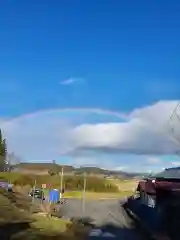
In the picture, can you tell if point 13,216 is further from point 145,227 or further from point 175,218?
point 175,218

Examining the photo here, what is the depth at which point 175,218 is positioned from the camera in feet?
48.2

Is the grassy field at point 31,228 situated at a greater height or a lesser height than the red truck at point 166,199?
lesser

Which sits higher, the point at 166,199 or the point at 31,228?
the point at 166,199

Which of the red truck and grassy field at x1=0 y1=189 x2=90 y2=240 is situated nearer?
the red truck

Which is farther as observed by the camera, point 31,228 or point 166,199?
point 166,199

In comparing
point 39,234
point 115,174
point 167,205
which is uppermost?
point 115,174

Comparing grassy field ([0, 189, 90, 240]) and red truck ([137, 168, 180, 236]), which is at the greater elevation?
red truck ([137, 168, 180, 236])

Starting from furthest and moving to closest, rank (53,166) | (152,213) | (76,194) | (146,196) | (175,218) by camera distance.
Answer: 1. (76,194)
2. (53,166)
3. (146,196)
4. (152,213)
5. (175,218)

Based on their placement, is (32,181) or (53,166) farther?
(32,181)

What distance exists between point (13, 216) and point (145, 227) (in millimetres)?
6021

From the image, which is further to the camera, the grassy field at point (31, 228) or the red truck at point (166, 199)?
the grassy field at point (31, 228)

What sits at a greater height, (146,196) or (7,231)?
(146,196)

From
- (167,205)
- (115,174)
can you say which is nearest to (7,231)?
(167,205)

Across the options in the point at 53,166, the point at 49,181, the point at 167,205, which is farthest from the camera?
the point at 49,181
